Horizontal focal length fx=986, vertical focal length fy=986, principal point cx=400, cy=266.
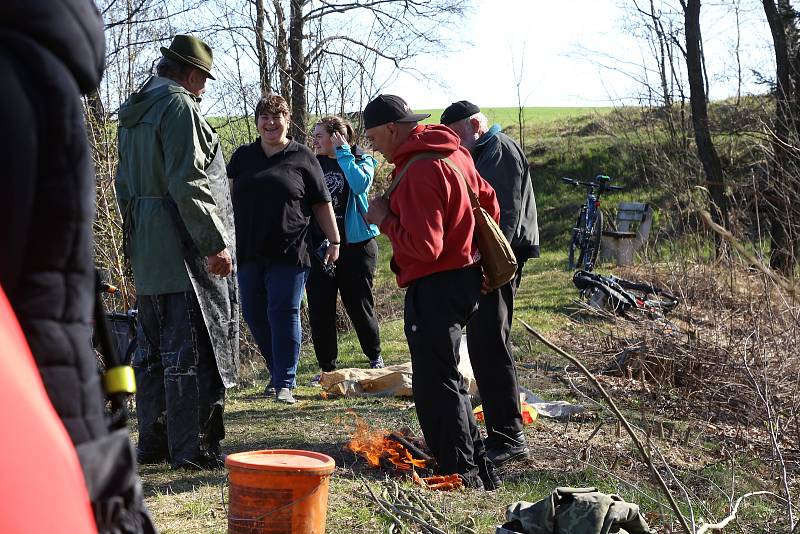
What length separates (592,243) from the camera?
17.1 metres

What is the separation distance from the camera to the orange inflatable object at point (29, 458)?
3.63 ft

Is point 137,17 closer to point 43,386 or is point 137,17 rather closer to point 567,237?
point 567,237

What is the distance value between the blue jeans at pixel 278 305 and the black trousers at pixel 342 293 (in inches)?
40.9

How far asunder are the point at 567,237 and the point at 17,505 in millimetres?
24098

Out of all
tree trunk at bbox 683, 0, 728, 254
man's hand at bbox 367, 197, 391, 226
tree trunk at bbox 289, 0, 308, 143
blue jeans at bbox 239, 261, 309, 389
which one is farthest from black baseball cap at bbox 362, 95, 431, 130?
tree trunk at bbox 683, 0, 728, 254

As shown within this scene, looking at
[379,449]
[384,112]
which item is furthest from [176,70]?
[379,449]

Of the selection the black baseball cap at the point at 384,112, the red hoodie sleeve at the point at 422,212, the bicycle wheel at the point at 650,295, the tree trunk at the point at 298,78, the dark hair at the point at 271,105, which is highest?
the tree trunk at the point at 298,78

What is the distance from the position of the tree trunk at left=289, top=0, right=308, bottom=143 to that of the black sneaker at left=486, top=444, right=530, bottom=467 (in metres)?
8.28

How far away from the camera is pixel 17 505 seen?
111 centimetres

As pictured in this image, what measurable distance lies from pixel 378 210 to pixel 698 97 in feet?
54.6

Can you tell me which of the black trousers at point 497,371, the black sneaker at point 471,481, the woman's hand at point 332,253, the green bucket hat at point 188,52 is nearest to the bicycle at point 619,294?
the woman's hand at point 332,253

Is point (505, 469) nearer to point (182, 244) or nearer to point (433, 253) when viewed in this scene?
point (433, 253)

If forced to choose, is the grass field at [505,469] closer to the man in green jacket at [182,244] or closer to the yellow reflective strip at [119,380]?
the man in green jacket at [182,244]

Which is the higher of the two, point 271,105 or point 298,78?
point 298,78
